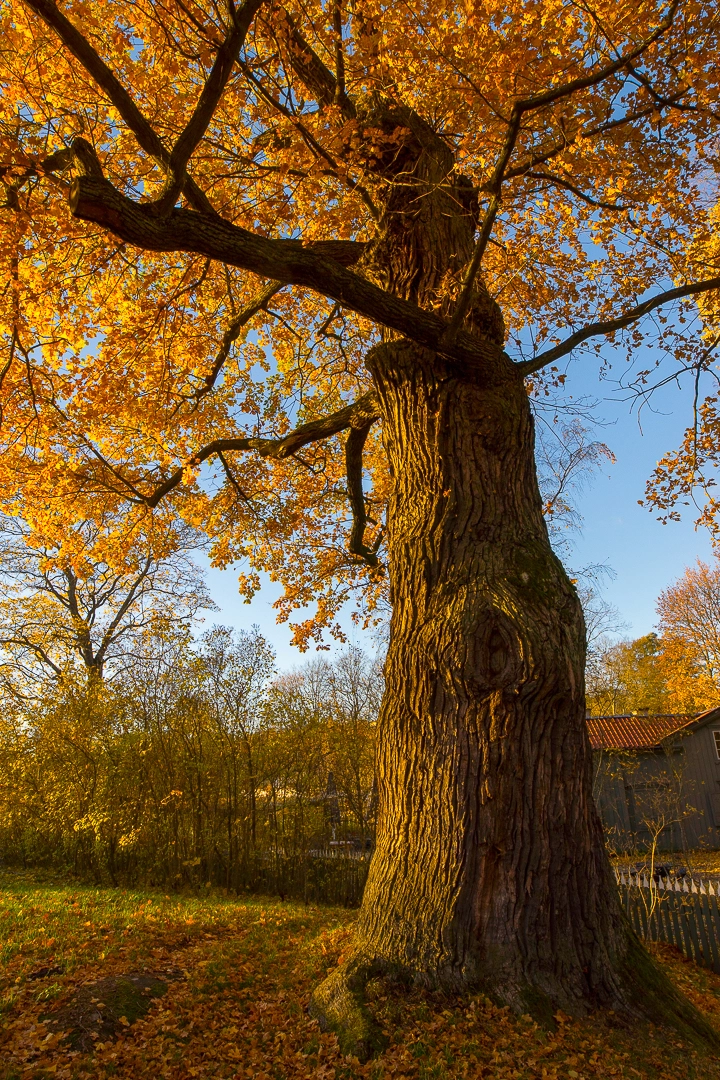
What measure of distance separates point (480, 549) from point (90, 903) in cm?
724

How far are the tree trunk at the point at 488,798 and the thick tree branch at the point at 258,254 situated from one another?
1153mm

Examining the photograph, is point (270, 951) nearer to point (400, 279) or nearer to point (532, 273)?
point (400, 279)

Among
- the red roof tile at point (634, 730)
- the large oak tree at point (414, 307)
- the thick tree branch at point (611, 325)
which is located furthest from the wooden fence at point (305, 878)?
the red roof tile at point (634, 730)

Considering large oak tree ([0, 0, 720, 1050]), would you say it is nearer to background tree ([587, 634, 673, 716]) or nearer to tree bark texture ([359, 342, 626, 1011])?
tree bark texture ([359, 342, 626, 1011])

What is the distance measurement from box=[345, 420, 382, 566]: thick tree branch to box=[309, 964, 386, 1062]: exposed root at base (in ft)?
15.8

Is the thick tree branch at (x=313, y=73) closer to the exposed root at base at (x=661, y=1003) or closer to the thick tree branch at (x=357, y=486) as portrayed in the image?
the thick tree branch at (x=357, y=486)

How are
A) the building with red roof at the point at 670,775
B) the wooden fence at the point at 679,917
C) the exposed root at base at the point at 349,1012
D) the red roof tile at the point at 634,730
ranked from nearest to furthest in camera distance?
the exposed root at base at the point at 349,1012 < the wooden fence at the point at 679,917 < the building with red roof at the point at 670,775 < the red roof tile at the point at 634,730

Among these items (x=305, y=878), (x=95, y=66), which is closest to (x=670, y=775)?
(x=305, y=878)

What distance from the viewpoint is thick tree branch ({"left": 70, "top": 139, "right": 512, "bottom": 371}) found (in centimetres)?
357

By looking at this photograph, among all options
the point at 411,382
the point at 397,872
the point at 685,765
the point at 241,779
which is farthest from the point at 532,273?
the point at 685,765

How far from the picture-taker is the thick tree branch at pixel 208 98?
363 centimetres

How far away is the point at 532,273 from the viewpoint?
6.68 meters

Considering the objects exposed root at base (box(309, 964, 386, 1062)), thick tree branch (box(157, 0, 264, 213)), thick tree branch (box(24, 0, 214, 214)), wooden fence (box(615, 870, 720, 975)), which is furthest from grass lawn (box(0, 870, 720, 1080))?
thick tree branch (box(24, 0, 214, 214))

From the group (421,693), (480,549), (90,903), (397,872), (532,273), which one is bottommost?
(90,903)
